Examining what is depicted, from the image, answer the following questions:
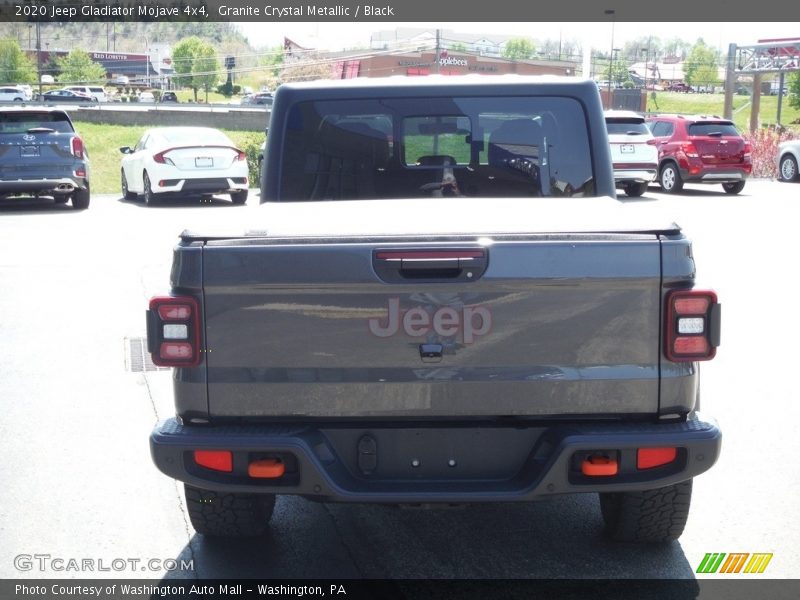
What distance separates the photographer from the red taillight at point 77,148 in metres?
20.0

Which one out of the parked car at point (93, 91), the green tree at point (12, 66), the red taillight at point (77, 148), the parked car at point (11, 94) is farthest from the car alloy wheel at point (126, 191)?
the green tree at point (12, 66)

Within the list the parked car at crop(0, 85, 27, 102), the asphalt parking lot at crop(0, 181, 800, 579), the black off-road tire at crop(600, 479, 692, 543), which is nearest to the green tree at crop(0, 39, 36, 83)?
the parked car at crop(0, 85, 27, 102)

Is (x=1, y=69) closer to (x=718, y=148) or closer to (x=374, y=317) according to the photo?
(x=718, y=148)

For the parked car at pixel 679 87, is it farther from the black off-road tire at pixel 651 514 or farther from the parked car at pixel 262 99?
→ the black off-road tire at pixel 651 514

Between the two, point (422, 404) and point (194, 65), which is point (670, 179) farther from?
point (194, 65)

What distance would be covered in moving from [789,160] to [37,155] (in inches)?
753

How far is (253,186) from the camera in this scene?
96.5 feet

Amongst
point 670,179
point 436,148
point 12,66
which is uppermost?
point 12,66

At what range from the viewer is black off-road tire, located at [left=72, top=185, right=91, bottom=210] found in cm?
2044

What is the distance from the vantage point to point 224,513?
4359 mm

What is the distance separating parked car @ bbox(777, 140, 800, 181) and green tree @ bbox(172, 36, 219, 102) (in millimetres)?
110659

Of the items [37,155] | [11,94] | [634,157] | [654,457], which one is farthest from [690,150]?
[11,94]

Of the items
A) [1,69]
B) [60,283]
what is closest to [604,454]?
[60,283]

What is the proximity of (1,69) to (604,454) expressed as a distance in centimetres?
12816
